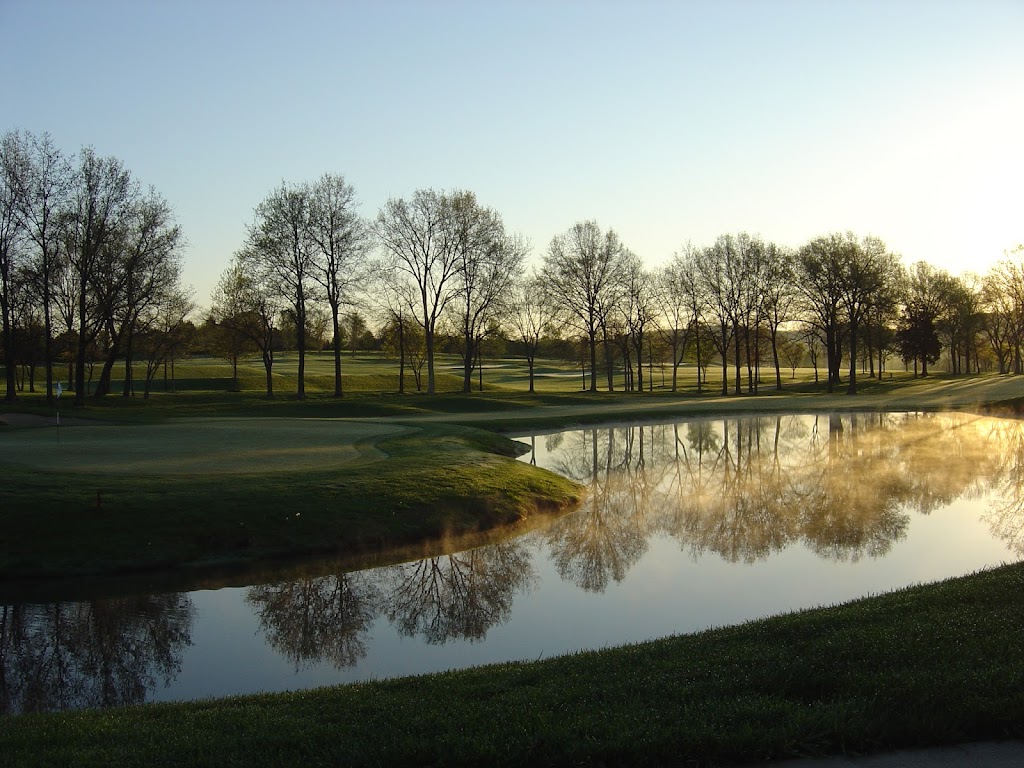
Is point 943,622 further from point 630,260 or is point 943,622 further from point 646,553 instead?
point 630,260

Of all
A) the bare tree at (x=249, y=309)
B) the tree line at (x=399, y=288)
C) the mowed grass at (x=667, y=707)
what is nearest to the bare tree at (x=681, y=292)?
the tree line at (x=399, y=288)

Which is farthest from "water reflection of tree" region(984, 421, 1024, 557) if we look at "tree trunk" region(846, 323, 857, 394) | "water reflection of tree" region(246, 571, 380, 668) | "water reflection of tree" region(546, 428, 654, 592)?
"tree trunk" region(846, 323, 857, 394)

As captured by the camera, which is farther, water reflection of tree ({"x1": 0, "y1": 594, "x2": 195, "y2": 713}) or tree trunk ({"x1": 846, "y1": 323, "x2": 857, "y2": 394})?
tree trunk ({"x1": 846, "y1": 323, "x2": 857, "y2": 394})

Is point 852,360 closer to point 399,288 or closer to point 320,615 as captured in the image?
point 399,288

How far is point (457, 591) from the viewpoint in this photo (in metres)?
14.5

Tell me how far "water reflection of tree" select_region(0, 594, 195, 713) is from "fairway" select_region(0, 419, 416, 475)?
763 centimetres

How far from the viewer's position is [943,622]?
8367 mm

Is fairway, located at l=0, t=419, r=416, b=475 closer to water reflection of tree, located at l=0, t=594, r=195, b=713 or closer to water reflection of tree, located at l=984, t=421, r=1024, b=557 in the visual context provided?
water reflection of tree, located at l=0, t=594, r=195, b=713

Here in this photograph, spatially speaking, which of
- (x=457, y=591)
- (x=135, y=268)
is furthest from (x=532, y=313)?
(x=457, y=591)

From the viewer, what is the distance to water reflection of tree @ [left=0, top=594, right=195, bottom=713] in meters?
10.1

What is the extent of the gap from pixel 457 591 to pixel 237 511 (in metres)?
5.70

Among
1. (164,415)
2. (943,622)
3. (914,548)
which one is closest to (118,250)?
(164,415)

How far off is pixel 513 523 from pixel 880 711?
1397 cm

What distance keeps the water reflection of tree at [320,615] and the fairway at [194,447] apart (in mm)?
7117
